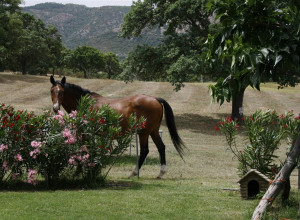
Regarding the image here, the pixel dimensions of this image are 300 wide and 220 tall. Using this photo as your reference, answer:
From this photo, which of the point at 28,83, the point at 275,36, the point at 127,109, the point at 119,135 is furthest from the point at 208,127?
the point at 28,83

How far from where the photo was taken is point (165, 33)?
29.3 meters

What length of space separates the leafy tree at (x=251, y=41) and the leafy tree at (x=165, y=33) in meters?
20.2

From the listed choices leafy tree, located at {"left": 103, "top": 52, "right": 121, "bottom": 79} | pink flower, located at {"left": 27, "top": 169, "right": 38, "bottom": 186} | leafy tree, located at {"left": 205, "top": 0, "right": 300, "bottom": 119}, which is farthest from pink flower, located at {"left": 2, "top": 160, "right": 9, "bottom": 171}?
leafy tree, located at {"left": 103, "top": 52, "right": 121, "bottom": 79}

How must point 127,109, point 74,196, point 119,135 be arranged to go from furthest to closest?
point 127,109 < point 119,135 < point 74,196

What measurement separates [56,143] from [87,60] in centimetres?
Result: 7590

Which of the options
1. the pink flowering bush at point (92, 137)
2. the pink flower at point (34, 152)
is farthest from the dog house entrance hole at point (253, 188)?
the pink flower at point (34, 152)

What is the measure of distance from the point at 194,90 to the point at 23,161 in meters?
37.2

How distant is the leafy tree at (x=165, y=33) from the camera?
25891 mm

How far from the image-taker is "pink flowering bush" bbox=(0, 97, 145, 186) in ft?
26.5

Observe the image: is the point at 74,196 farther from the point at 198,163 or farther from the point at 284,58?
the point at 198,163

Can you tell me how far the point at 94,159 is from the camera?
8.48m

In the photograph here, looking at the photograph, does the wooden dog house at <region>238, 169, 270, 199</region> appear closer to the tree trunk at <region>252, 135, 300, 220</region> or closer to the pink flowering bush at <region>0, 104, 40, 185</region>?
the tree trunk at <region>252, 135, 300, 220</region>

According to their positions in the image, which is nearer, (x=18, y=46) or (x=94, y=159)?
(x=94, y=159)

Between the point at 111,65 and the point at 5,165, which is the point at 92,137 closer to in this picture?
the point at 5,165
